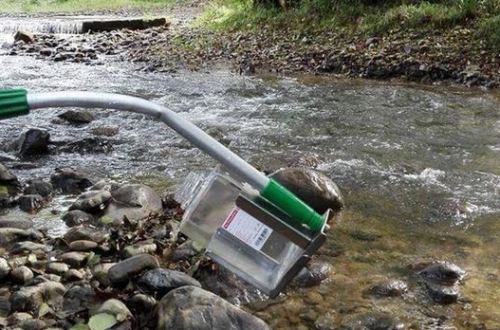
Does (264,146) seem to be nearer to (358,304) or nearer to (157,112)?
(358,304)

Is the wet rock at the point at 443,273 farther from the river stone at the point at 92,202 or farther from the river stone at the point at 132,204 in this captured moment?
the river stone at the point at 92,202

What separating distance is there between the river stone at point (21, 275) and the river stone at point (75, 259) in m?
0.25

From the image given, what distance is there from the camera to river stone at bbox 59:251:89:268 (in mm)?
3518

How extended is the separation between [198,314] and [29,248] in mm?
1458

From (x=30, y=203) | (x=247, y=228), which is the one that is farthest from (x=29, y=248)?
(x=247, y=228)

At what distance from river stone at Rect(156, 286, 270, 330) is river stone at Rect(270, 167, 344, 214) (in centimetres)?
181

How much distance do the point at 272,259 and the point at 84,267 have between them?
1.53m

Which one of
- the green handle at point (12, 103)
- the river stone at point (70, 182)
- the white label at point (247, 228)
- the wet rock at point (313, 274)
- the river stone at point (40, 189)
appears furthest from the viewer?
the river stone at point (70, 182)

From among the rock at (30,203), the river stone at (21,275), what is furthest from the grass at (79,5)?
the river stone at (21,275)

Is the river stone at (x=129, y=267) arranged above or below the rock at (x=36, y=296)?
above

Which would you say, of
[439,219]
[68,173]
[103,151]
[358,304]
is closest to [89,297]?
[358,304]

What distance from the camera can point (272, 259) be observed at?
7.93 feet

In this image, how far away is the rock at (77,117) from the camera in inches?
289

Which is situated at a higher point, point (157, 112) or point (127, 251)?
point (157, 112)
